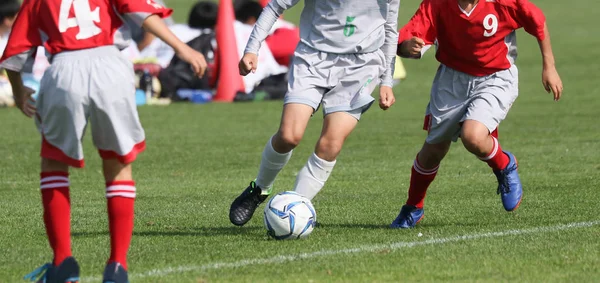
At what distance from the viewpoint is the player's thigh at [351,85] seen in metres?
7.33

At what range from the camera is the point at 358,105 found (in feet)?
24.0

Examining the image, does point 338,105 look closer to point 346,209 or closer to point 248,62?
point 248,62

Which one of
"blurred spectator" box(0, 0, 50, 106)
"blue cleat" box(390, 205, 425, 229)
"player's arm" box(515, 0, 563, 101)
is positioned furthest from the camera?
"blurred spectator" box(0, 0, 50, 106)

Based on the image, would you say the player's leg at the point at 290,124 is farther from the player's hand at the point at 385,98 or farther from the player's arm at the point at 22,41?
the player's arm at the point at 22,41

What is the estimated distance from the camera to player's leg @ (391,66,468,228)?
7.57 m

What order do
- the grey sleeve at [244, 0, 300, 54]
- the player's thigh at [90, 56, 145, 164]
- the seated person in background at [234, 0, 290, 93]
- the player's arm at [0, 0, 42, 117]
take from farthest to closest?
1. the seated person in background at [234, 0, 290, 93]
2. the grey sleeve at [244, 0, 300, 54]
3. the player's arm at [0, 0, 42, 117]
4. the player's thigh at [90, 56, 145, 164]

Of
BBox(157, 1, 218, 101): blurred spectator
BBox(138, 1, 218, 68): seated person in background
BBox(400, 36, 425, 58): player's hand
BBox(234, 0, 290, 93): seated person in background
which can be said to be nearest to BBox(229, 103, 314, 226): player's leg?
BBox(400, 36, 425, 58): player's hand

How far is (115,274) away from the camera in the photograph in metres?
5.36

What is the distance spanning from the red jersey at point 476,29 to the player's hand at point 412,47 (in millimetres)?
57

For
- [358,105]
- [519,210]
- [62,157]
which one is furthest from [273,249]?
[519,210]

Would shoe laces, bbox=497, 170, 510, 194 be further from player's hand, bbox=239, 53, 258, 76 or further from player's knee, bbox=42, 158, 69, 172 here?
player's knee, bbox=42, 158, 69, 172

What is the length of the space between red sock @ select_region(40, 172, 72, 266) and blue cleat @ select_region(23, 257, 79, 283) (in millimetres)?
63

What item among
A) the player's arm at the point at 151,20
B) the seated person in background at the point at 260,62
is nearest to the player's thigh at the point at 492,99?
the player's arm at the point at 151,20

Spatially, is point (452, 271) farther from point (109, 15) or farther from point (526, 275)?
point (109, 15)
